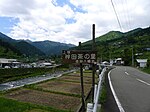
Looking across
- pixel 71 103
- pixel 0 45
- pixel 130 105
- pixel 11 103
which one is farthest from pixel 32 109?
pixel 0 45

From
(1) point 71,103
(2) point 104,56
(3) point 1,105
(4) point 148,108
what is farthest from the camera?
(2) point 104,56

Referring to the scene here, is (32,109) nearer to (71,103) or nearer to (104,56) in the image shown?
(71,103)

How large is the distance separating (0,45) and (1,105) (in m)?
124

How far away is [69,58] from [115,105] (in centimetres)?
410

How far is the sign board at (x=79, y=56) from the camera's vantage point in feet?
24.6

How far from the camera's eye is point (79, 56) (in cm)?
767

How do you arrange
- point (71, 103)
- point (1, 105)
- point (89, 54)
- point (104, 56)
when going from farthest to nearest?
1. point (104, 56)
2. point (71, 103)
3. point (1, 105)
4. point (89, 54)

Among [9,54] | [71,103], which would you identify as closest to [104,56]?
[9,54]

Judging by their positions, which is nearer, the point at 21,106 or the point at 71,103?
the point at 21,106

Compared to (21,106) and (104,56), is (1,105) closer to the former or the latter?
(21,106)

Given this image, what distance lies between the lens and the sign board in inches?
295

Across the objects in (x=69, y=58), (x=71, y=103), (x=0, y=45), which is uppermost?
(x=0, y=45)

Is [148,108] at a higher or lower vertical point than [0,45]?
lower

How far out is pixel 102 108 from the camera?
33.0 ft
